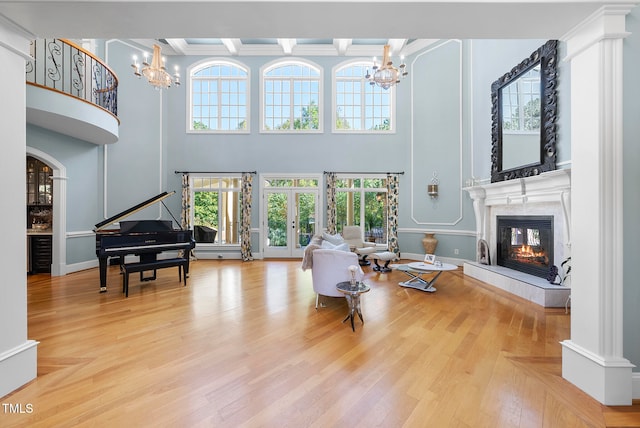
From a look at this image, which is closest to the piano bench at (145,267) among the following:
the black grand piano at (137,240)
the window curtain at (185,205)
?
the black grand piano at (137,240)

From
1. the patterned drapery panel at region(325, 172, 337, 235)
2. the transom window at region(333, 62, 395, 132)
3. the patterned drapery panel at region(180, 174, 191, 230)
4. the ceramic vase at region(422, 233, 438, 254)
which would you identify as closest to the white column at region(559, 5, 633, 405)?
the ceramic vase at region(422, 233, 438, 254)

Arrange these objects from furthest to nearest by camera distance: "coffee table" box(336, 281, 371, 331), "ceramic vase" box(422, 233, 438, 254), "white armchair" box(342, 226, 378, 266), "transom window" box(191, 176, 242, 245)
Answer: "transom window" box(191, 176, 242, 245)
"ceramic vase" box(422, 233, 438, 254)
"white armchair" box(342, 226, 378, 266)
"coffee table" box(336, 281, 371, 331)

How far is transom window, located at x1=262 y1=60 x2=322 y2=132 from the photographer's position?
784 cm

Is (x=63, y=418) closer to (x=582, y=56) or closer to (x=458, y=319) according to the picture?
(x=458, y=319)

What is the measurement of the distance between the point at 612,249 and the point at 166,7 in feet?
11.2

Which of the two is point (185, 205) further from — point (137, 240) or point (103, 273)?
point (103, 273)

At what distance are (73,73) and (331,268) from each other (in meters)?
7.00

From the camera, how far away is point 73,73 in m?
5.88

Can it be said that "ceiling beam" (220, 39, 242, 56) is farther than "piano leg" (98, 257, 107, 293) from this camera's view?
Yes

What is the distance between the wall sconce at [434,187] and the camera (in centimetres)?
696

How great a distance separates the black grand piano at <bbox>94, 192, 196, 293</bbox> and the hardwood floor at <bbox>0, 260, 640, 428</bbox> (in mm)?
679

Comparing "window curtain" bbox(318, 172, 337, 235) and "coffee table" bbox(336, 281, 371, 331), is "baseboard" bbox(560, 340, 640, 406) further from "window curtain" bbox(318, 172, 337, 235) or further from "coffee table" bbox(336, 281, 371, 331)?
"window curtain" bbox(318, 172, 337, 235)

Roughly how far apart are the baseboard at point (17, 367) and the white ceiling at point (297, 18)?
239 cm

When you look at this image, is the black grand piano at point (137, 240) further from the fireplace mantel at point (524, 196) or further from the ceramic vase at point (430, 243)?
the fireplace mantel at point (524, 196)
